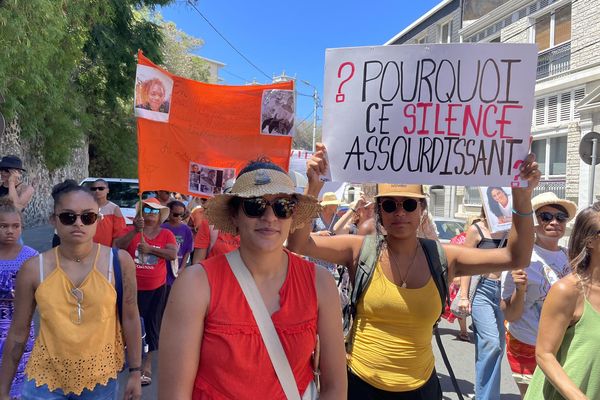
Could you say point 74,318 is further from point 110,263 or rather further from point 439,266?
point 439,266

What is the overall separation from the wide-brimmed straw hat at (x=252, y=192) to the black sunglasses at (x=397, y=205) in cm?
68

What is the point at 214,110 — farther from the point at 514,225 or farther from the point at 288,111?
the point at 514,225

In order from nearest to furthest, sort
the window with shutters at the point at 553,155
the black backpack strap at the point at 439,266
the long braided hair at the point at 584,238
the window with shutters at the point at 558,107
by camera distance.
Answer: the long braided hair at the point at 584,238, the black backpack strap at the point at 439,266, the window with shutters at the point at 558,107, the window with shutters at the point at 553,155

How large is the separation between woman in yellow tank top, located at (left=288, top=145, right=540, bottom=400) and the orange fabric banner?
2.29m

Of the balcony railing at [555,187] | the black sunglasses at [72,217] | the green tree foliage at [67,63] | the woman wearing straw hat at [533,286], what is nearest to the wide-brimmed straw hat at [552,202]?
the woman wearing straw hat at [533,286]

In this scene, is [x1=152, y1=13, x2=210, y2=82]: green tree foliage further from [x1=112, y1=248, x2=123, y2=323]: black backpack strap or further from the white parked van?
[x1=112, y1=248, x2=123, y2=323]: black backpack strap

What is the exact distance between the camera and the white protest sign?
107 inches

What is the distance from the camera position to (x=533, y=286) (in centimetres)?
396

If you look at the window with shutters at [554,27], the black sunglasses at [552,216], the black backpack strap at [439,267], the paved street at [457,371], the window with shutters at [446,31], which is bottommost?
the paved street at [457,371]

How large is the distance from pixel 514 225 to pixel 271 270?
1.38 metres

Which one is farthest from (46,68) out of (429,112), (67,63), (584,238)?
(584,238)

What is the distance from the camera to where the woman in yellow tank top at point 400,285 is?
105 inches

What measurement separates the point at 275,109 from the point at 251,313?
11.6 ft

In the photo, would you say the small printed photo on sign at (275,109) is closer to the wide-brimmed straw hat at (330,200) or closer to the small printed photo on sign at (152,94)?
the small printed photo on sign at (152,94)
